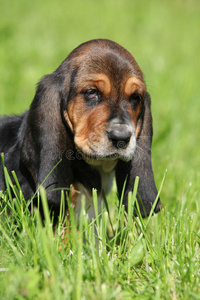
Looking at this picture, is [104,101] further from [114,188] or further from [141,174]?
[114,188]

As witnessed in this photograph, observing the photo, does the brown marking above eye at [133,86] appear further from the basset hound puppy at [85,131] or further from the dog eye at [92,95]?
the dog eye at [92,95]

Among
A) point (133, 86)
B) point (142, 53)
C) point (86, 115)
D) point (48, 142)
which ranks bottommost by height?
point (48, 142)

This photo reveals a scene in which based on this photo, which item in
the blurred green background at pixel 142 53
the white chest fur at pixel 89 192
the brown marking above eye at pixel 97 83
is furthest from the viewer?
the blurred green background at pixel 142 53

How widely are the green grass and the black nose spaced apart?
505mm

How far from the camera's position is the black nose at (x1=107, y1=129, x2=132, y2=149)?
11.1 feet

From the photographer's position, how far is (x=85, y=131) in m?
3.55

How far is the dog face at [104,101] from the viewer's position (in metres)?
3.46

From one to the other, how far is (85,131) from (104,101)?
30cm

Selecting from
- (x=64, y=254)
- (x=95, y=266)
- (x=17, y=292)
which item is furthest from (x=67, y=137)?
(x=17, y=292)

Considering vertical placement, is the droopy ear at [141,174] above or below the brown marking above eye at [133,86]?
below

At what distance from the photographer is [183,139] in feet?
22.1

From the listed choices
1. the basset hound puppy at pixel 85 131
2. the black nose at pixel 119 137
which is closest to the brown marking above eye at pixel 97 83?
the basset hound puppy at pixel 85 131

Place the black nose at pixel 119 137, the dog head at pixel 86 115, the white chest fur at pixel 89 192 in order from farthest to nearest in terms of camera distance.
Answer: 1. the white chest fur at pixel 89 192
2. the dog head at pixel 86 115
3. the black nose at pixel 119 137

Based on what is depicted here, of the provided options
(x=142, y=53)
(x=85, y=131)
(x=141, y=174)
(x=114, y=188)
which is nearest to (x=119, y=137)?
(x=85, y=131)
